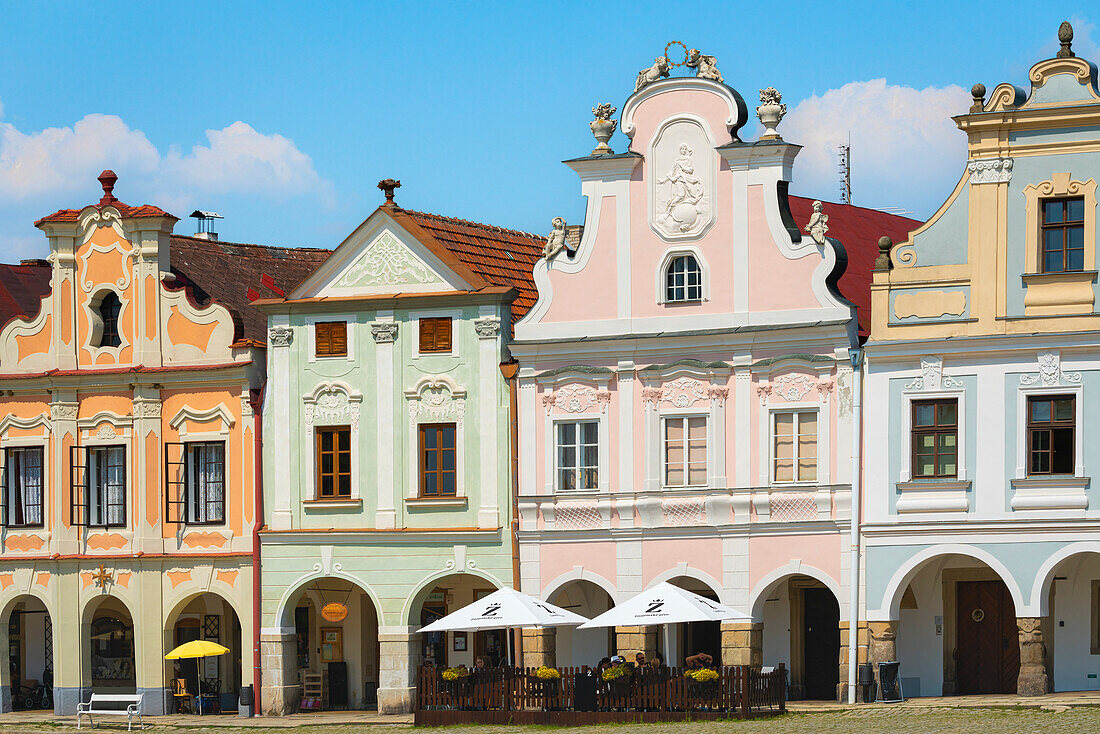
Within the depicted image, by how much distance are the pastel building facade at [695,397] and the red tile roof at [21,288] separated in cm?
1817

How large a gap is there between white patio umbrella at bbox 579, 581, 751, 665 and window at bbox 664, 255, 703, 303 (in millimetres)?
6751

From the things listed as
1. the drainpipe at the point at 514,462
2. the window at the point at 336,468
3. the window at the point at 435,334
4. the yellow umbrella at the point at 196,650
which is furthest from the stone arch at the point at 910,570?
the yellow umbrella at the point at 196,650

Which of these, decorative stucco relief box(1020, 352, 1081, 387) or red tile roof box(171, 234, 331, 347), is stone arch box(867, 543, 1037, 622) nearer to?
decorative stucco relief box(1020, 352, 1081, 387)

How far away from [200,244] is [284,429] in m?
8.88

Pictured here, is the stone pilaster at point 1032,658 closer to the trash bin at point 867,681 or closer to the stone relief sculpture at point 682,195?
the trash bin at point 867,681

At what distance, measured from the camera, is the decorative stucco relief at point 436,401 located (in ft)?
165

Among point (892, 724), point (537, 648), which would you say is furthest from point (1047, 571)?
point (537, 648)

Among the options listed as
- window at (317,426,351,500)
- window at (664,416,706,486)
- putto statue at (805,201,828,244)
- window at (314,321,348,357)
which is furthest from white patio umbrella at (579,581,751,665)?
window at (314,321,348,357)

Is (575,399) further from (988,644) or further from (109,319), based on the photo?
(109,319)

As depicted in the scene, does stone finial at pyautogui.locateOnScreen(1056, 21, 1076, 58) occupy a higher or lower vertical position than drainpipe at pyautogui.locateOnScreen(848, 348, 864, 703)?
higher

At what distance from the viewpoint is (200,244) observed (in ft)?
192

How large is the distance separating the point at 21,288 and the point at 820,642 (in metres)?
26.2

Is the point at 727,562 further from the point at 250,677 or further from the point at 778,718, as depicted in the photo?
the point at 250,677

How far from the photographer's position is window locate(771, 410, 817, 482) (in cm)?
4681
